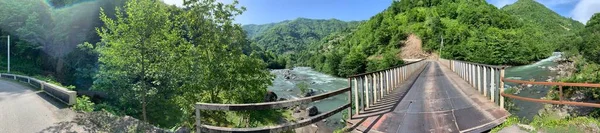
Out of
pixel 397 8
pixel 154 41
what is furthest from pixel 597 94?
pixel 397 8

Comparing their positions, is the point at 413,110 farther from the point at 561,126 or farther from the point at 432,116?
the point at 561,126

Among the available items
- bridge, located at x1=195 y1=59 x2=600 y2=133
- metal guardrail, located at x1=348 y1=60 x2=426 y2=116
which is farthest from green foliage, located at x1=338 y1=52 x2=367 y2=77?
bridge, located at x1=195 y1=59 x2=600 y2=133

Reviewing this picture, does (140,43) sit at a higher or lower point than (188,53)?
higher

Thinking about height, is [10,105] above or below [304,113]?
above

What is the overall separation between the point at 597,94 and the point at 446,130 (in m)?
Answer: 15.9

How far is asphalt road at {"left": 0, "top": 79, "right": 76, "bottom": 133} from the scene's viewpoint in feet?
25.7

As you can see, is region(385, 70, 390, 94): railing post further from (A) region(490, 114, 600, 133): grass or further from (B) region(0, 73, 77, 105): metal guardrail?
(B) region(0, 73, 77, 105): metal guardrail

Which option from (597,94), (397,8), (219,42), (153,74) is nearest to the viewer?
(219,42)

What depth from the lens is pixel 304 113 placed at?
26.0m

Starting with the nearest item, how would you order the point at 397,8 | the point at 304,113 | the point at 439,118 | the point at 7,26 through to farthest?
the point at 439,118 → the point at 304,113 → the point at 7,26 → the point at 397,8

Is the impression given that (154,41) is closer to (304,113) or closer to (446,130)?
(446,130)

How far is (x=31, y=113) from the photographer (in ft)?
31.1

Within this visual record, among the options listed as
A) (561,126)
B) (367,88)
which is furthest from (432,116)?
(561,126)

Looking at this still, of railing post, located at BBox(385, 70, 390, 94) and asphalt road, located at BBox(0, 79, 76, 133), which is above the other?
railing post, located at BBox(385, 70, 390, 94)
